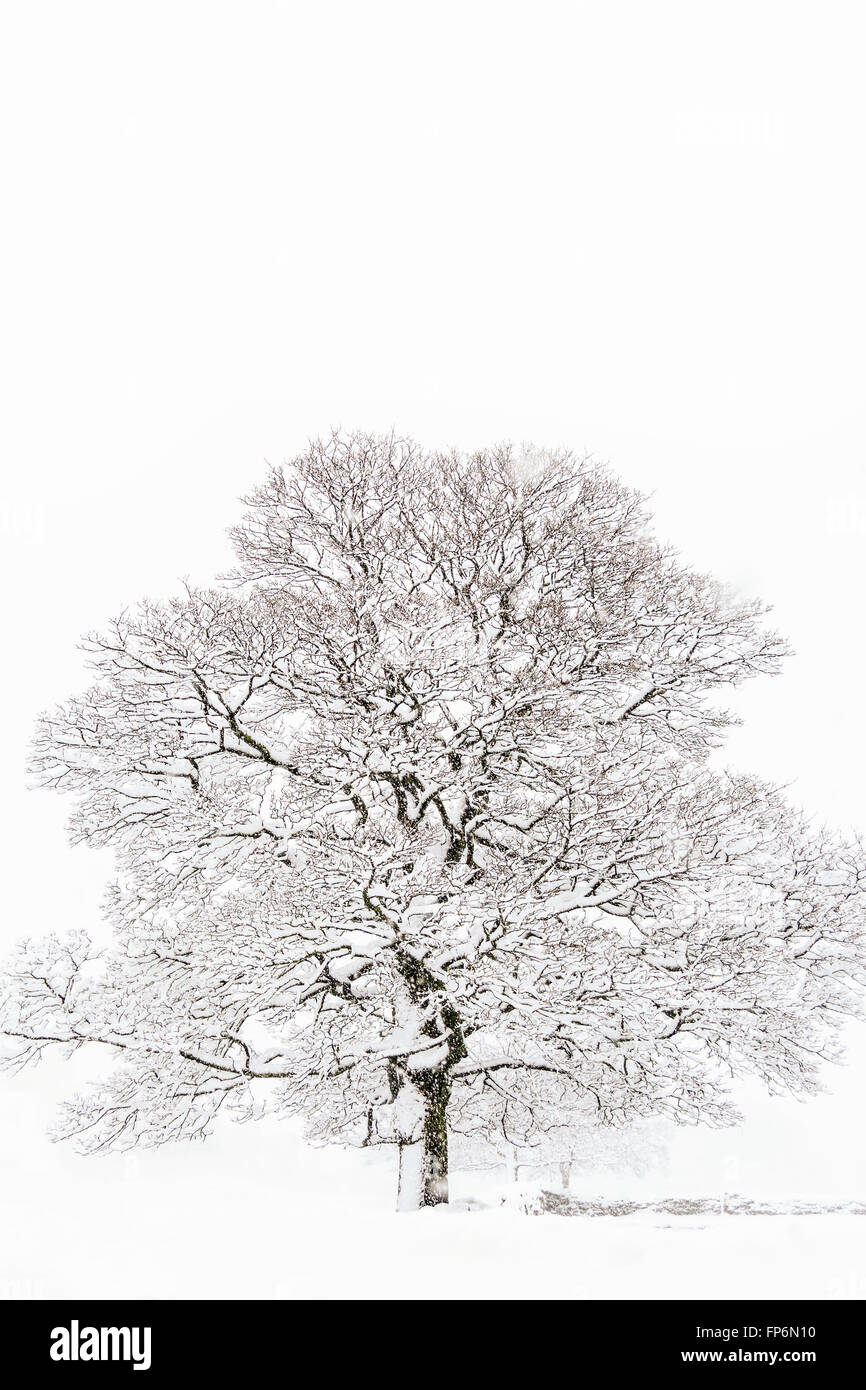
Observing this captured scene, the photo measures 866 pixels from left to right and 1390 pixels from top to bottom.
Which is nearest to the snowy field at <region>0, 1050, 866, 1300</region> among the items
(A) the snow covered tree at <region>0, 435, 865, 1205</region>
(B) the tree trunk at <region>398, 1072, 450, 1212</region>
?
(B) the tree trunk at <region>398, 1072, 450, 1212</region>

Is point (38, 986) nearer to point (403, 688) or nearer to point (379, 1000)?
point (379, 1000)

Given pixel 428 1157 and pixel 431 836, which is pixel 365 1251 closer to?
pixel 431 836

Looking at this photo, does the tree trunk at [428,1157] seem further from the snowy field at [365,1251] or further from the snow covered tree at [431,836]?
the snowy field at [365,1251]

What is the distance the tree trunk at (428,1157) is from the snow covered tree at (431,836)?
0.11 ft

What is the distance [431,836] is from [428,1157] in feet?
12.8

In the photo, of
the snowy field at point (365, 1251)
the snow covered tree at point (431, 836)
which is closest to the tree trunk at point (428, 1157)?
the snow covered tree at point (431, 836)

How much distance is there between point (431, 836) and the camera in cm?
845

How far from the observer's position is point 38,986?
8.98 metres

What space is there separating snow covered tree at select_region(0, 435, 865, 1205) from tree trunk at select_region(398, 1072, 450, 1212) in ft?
0.11

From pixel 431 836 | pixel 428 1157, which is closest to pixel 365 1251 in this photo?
pixel 431 836

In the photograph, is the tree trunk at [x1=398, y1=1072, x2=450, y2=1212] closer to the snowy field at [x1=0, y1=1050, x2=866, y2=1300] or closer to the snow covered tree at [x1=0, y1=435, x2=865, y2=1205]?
the snow covered tree at [x1=0, y1=435, x2=865, y2=1205]
